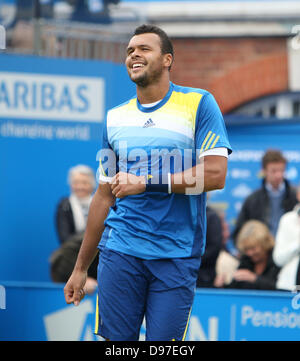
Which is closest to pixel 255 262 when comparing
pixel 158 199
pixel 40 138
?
pixel 158 199

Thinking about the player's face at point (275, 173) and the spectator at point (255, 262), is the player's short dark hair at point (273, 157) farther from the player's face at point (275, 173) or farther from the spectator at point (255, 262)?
the spectator at point (255, 262)

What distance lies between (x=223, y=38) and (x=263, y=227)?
5282 millimetres

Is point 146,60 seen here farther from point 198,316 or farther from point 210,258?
point 210,258

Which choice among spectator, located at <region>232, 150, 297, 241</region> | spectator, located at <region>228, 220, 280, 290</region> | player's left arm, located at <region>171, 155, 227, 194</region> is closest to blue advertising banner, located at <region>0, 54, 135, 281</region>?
spectator, located at <region>232, 150, 297, 241</region>

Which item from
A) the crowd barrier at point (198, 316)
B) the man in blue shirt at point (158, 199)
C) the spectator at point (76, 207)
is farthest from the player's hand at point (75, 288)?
the spectator at point (76, 207)

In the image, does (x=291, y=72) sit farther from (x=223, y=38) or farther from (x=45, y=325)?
(x=45, y=325)

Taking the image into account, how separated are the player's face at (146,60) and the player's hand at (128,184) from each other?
1.69 feet

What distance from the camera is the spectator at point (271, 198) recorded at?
746cm

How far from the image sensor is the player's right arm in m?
4.07

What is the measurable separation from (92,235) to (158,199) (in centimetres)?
50

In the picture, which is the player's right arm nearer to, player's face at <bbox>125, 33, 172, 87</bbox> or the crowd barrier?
player's face at <bbox>125, 33, 172, 87</bbox>

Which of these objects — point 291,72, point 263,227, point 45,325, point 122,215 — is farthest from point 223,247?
point 291,72

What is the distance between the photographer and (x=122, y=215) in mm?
3875

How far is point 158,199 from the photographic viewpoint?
3.80 m
